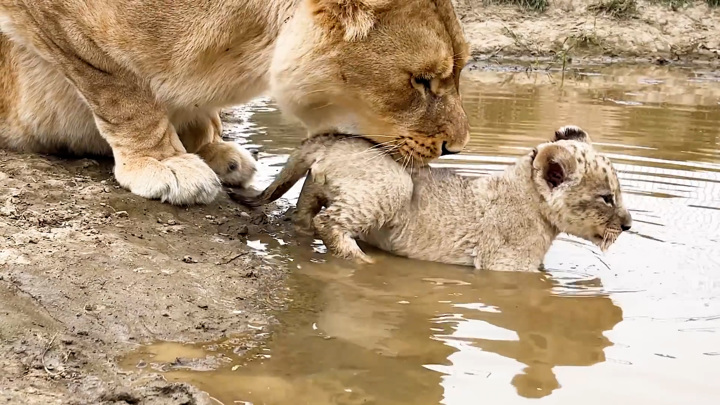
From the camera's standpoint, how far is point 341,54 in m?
3.68

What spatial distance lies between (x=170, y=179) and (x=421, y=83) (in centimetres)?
123

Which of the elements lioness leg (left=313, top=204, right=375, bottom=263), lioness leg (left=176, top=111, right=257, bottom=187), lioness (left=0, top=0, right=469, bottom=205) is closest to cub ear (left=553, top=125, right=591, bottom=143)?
lioness (left=0, top=0, right=469, bottom=205)

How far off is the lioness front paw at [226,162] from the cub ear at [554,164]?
1.67 metres

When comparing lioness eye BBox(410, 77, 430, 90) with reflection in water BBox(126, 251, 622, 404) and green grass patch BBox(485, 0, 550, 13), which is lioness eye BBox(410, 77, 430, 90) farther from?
green grass patch BBox(485, 0, 550, 13)

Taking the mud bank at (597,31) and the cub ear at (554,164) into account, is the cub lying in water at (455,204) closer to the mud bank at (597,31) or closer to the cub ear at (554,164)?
the cub ear at (554,164)

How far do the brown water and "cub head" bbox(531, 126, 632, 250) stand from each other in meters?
0.15

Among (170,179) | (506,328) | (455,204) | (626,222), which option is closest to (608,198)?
(626,222)

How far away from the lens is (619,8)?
571 inches

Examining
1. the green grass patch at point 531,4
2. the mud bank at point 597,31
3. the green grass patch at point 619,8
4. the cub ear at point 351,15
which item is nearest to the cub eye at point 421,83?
the cub ear at point 351,15

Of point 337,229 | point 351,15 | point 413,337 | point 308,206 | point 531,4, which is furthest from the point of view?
point 531,4

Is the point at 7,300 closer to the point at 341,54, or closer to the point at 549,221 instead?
the point at 341,54

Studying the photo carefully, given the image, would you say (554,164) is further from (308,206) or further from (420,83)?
(308,206)

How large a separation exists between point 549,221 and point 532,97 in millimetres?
5440

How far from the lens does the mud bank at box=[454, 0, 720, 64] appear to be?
541 inches
